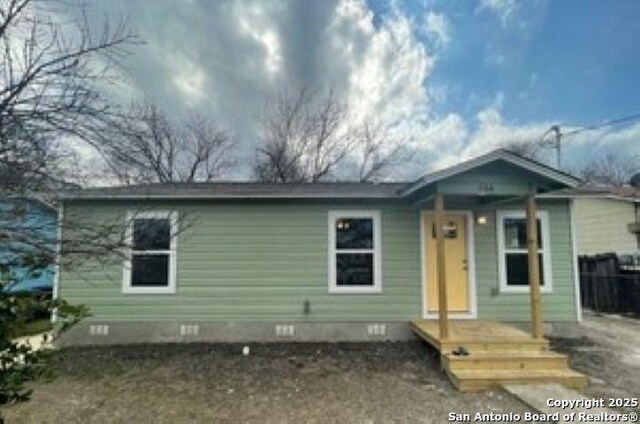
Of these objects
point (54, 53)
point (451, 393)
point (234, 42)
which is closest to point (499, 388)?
point (451, 393)

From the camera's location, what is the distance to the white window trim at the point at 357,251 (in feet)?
28.1

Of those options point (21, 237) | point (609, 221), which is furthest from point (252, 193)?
point (609, 221)

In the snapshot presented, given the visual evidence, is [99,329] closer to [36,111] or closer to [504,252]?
[36,111]

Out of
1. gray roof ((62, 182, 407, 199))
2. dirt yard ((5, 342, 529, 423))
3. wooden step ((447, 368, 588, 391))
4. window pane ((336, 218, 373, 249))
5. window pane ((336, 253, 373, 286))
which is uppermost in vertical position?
gray roof ((62, 182, 407, 199))

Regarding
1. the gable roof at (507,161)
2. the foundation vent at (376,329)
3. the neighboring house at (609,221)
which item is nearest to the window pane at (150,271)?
the foundation vent at (376,329)

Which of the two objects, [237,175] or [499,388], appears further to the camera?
[237,175]

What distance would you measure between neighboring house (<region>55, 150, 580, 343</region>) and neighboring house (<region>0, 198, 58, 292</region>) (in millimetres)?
5217

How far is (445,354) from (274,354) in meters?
2.91

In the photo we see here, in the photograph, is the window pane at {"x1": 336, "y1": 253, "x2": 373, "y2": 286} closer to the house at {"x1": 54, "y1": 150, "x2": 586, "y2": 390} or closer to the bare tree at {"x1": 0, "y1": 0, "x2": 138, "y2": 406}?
the house at {"x1": 54, "y1": 150, "x2": 586, "y2": 390}

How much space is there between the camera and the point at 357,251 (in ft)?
28.4

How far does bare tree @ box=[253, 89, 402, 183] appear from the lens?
76.1 ft

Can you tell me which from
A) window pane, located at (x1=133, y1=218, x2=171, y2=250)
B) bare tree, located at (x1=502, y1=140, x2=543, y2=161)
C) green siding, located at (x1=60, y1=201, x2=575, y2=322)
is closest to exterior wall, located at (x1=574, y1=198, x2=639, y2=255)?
green siding, located at (x1=60, y1=201, x2=575, y2=322)

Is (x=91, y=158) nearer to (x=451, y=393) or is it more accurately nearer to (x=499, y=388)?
(x=451, y=393)

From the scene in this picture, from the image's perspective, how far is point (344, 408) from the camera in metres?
5.21
